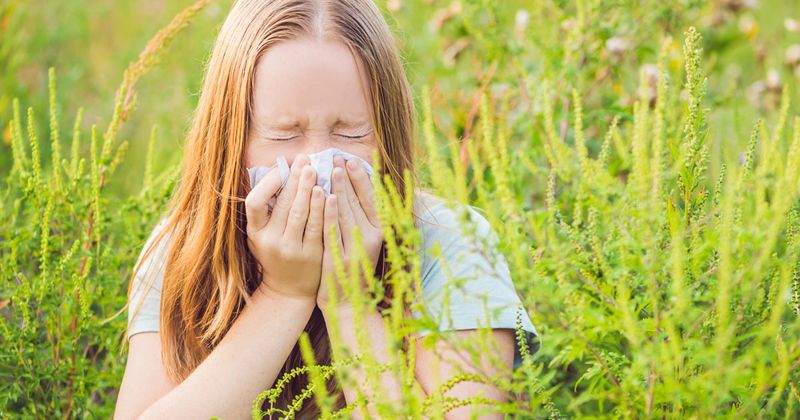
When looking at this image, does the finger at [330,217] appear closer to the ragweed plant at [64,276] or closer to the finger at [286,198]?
the finger at [286,198]

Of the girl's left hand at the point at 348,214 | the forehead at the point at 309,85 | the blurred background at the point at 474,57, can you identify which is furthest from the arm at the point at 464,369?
the blurred background at the point at 474,57

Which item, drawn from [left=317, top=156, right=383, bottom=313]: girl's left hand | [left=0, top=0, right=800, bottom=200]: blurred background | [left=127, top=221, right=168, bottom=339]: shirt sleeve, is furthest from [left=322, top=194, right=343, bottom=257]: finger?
[left=0, top=0, right=800, bottom=200]: blurred background

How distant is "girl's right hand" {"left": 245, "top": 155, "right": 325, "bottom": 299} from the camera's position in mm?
1469

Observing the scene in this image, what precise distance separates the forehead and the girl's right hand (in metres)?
0.09

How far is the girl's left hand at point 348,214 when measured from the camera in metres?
1.47

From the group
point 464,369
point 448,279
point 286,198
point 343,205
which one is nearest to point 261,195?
point 286,198

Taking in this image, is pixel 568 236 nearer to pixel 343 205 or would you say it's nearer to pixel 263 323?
pixel 343 205

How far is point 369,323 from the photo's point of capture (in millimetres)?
1532

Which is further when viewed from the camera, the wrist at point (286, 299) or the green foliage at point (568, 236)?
the wrist at point (286, 299)

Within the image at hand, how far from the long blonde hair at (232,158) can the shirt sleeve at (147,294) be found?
25 mm

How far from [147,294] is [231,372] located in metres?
0.32

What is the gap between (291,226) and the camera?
4.89ft

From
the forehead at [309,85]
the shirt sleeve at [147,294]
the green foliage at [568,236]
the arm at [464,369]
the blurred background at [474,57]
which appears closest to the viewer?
the green foliage at [568,236]

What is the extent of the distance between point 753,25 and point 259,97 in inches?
90.6
